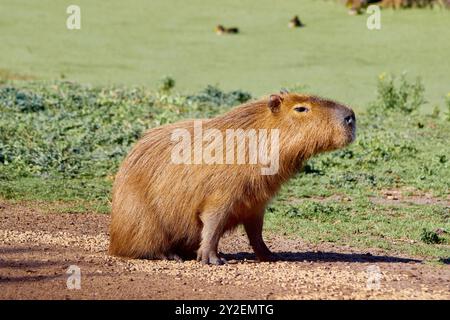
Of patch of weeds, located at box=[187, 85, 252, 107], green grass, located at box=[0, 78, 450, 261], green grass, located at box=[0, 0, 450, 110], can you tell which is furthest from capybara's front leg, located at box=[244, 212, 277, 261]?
green grass, located at box=[0, 0, 450, 110]

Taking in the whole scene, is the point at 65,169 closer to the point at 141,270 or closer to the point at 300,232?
the point at 300,232

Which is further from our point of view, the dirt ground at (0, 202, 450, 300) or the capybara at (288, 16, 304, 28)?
the capybara at (288, 16, 304, 28)

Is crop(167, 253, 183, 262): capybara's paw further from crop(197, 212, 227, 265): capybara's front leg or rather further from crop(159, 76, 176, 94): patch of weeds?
crop(159, 76, 176, 94): patch of weeds

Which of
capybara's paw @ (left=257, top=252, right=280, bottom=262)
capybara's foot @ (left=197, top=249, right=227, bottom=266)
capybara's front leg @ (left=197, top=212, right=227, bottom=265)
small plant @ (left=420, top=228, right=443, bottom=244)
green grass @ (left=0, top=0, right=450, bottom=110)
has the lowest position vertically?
small plant @ (left=420, top=228, right=443, bottom=244)

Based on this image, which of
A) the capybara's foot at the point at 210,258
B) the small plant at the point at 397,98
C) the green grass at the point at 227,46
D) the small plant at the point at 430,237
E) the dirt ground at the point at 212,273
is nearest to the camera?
the dirt ground at the point at 212,273

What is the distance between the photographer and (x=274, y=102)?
6.80m

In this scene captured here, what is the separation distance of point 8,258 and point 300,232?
8.09 ft

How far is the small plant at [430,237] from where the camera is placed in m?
7.77

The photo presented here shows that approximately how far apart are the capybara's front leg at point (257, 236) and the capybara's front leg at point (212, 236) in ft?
1.05

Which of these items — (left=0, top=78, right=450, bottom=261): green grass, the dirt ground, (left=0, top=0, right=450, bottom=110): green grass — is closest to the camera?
the dirt ground

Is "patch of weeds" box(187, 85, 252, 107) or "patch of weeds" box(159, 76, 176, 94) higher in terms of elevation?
"patch of weeds" box(159, 76, 176, 94)

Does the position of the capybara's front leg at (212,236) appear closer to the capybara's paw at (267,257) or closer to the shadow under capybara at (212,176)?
the shadow under capybara at (212,176)

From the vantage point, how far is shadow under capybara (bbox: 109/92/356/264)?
6.58 metres

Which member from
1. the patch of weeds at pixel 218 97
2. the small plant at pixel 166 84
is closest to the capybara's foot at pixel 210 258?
the patch of weeds at pixel 218 97
